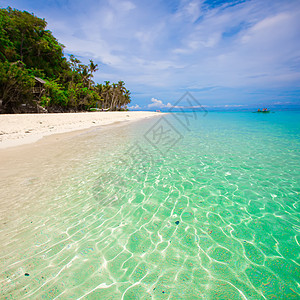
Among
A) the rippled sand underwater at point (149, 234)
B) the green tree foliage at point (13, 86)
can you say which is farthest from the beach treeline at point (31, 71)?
the rippled sand underwater at point (149, 234)

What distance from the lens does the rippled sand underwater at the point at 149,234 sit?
215cm

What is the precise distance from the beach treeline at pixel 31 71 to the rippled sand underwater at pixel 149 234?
1874cm

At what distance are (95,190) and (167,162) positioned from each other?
146 inches

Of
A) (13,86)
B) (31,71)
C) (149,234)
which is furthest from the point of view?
(31,71)

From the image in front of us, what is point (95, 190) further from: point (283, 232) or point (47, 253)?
point (283, 232)

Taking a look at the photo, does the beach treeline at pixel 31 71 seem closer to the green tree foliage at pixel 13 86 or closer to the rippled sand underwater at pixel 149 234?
the green tree foliage at pixel 13 86

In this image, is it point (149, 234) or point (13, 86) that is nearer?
point (149, 234)

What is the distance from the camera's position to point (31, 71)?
23.1m

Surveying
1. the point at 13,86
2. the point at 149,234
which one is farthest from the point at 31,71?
the point at 149,234

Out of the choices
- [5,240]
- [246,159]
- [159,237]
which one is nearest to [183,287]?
[159,237]

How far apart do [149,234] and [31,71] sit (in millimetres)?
31065

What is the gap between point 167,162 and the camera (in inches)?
281

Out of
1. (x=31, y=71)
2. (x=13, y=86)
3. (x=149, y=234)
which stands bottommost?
(x=149, y=234)

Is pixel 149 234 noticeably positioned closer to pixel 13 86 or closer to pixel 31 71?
pixel 13 86
